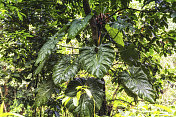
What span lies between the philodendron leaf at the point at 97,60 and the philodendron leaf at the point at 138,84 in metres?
0.26

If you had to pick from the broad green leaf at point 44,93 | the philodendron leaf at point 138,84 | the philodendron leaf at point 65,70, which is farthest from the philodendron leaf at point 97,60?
the broad green leaf at point 44,93

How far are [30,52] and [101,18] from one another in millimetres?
965

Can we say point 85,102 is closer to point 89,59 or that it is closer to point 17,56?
point 89,59

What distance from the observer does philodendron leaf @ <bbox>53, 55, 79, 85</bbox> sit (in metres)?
0.94

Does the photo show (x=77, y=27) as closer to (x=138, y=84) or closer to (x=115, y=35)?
(x=115, y=35)

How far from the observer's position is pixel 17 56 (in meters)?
1.41

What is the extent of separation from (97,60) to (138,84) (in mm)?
381

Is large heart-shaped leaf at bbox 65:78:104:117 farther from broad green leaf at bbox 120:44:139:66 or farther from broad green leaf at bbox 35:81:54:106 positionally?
broad green leaf at bbox 120:44:139:66

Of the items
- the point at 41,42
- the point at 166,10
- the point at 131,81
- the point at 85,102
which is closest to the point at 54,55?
the point at 41,42

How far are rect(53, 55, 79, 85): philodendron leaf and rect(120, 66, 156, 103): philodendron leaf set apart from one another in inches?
16.1

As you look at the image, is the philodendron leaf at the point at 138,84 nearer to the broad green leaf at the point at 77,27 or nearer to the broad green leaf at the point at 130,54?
the broad green leaf at the point at 130,54

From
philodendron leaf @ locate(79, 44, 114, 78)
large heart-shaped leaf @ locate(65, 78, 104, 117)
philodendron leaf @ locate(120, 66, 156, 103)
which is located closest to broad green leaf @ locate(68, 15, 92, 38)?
philodendron leaf @ locate(79, 44, 114, 78)

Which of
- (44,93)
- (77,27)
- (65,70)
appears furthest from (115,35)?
(44,93)

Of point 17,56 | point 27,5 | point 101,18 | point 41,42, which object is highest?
point 27,5
